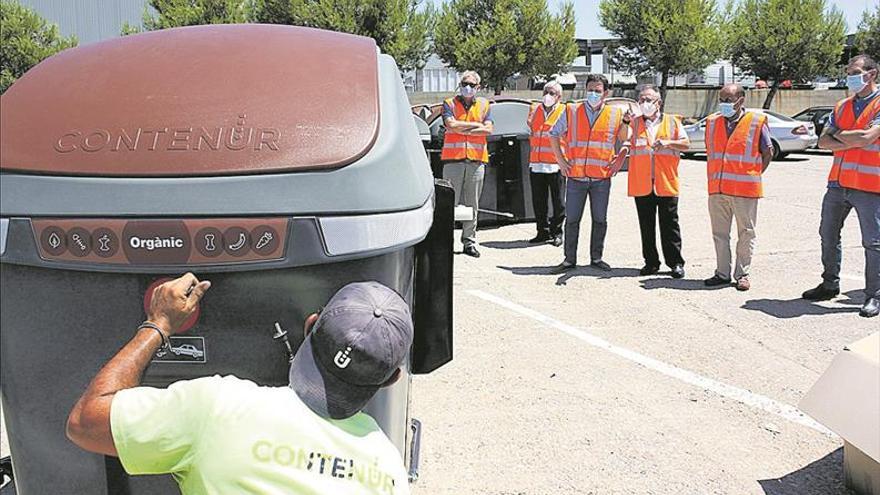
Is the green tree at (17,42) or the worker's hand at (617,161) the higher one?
the green tree at (17,42)

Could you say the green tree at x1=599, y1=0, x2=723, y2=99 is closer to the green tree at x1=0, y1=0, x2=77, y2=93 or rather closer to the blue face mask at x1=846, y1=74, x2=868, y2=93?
the green tree at x1=0, y1=0, x2=77, y2=93

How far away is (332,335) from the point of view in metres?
1.70

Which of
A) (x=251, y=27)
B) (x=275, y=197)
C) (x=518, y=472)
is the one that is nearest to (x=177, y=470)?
(x=275, y=197)

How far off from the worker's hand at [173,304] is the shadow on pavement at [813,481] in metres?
2.76

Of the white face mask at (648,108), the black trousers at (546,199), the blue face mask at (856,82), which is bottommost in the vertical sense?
the black trousers at (546,199)

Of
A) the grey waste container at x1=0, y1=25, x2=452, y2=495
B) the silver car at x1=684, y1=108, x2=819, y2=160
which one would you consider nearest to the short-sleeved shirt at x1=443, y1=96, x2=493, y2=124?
the grey waste container at x1=0, y1=25, x2=452, y2=495

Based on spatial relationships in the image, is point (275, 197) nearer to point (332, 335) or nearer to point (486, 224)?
point (332, 335)

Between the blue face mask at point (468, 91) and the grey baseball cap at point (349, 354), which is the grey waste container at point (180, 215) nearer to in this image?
the grey baseball cap at point (349, 354)

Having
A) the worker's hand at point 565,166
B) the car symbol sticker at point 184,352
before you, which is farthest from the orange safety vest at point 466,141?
the car symbol sticker at point 184,352

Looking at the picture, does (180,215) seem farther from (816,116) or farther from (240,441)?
(816,116)

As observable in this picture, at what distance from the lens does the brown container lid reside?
221cm

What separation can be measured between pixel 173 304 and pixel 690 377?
3771 millimetres

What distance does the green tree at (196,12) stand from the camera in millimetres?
33719

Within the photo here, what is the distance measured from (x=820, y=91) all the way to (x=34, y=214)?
1514 inches
